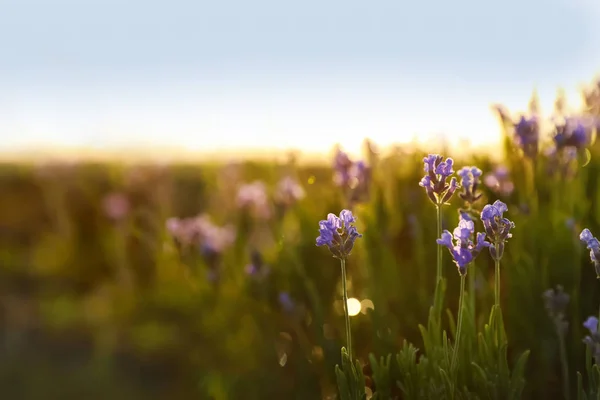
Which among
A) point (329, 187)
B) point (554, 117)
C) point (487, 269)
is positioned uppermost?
point (554, 117)

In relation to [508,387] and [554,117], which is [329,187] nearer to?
[554,117]

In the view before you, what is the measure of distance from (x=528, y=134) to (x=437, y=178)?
726mm

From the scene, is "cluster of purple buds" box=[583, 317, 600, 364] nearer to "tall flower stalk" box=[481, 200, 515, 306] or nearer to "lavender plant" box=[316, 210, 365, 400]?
"tall flower stalk" box=[481, 200, 515, 306]

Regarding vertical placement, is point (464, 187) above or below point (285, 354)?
above

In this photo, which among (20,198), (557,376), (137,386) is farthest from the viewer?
(20,198)

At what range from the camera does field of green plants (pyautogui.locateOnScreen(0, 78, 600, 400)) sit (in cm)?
146

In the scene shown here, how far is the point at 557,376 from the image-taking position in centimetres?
189

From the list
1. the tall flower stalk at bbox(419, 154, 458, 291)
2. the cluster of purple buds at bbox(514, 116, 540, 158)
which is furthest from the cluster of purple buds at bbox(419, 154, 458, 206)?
the cluster of purple buds at bbox(514, 116, 540, 158)

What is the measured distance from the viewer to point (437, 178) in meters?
1.46

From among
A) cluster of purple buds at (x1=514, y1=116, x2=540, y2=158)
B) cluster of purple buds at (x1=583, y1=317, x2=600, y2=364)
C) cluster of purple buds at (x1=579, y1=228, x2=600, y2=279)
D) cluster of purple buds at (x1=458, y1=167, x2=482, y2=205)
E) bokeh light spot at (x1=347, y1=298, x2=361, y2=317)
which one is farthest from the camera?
bokeh light spot at (x1=347, y1=298, x2=361, y2=317)

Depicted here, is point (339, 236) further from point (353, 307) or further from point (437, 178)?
point (353, 307)

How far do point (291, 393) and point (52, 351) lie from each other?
122 inches

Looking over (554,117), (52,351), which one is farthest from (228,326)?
(52,351)

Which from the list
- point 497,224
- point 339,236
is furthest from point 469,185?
point 339,236
